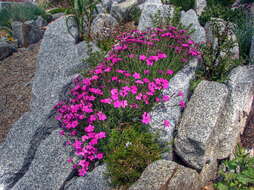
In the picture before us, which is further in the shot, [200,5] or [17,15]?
[17,15]

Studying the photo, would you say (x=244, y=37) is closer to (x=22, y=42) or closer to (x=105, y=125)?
(x=105, y=125)

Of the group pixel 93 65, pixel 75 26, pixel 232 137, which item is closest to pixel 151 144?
pixel 232 137

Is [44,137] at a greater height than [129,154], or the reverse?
[129,154]

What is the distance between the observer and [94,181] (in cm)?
346

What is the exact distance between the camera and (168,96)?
13.7 feet

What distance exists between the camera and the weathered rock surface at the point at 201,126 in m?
3.64

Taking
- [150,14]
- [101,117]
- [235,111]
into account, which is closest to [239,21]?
[150,14]

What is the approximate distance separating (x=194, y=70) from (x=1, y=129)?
381cm

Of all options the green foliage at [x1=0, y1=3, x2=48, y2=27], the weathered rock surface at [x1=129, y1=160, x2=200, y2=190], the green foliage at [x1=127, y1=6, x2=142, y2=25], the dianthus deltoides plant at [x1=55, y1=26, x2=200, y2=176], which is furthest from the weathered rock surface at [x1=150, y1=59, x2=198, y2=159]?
the green foliage at [x1=0, y1=3, x2=48, y2=27]

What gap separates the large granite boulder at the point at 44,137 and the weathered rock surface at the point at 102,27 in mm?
655

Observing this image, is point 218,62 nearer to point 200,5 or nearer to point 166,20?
point 166,20

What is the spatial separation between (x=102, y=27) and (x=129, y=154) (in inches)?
158

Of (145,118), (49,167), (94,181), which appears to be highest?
(145,118)

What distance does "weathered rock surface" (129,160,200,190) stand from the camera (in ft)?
9.80
